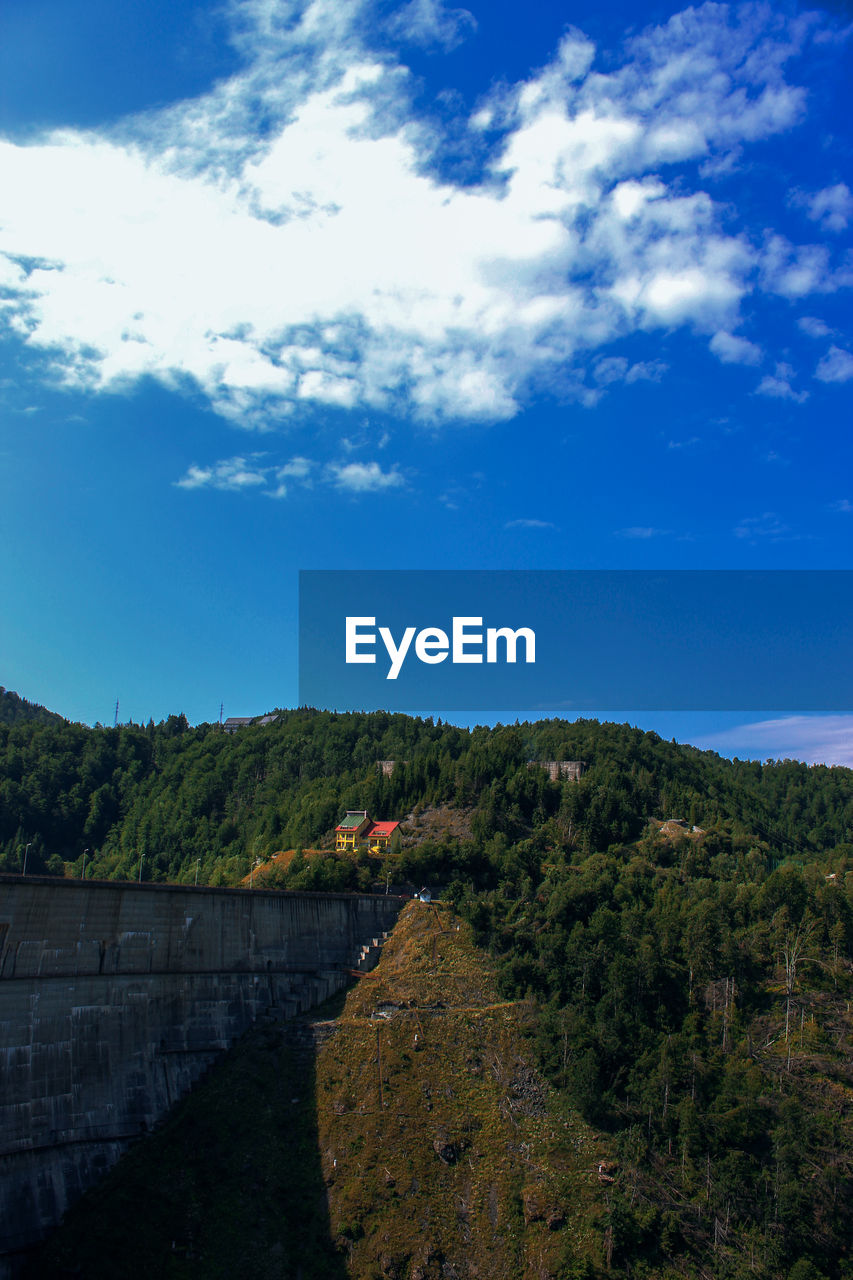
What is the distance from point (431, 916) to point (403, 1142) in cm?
2419

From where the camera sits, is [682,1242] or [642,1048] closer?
[682,1242]

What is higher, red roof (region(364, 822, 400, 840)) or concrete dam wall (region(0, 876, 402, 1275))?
red roof (region(364, 822, 400, 840))

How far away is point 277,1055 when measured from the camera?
59406mm

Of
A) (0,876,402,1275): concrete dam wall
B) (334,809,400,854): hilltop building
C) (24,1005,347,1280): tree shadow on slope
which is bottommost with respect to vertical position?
(24,1005,347,1280): tree shadow on slope

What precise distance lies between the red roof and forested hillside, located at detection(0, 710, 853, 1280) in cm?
423

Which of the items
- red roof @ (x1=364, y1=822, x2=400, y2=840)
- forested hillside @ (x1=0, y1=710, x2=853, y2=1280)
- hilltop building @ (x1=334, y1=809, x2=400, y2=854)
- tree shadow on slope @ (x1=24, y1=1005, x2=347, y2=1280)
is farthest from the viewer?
red roof @ (x1=364, y1=822, x2=400, y2=840)

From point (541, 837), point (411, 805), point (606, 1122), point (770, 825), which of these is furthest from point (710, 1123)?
point (770, 825)

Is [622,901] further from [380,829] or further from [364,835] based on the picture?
[364,835]

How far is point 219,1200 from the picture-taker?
160ft

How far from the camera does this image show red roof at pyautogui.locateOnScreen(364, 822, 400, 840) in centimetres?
9893

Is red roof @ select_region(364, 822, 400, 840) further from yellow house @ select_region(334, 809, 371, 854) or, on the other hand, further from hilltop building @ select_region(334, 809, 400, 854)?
yellow house @ select_region(334, 809, 371, 854)

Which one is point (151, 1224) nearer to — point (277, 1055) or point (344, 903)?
point (277, 1055)

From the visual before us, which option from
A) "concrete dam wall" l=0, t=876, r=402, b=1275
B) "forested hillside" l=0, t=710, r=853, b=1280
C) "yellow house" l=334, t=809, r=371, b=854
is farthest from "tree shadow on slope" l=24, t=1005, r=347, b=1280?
"yellow house" l=334, t=809, r=371, b=854

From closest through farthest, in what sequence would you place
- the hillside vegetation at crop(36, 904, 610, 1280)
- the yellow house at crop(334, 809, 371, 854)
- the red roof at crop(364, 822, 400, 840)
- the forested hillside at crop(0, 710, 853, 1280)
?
the hillside vegetation at crop(36, 904, 610, 1280)
the forested hillside at crop(0, 710, 853, 1280)
the red roof at crop(364, 822, 400, 840)
the yellow house at crop(334, 809, 371, 854)
